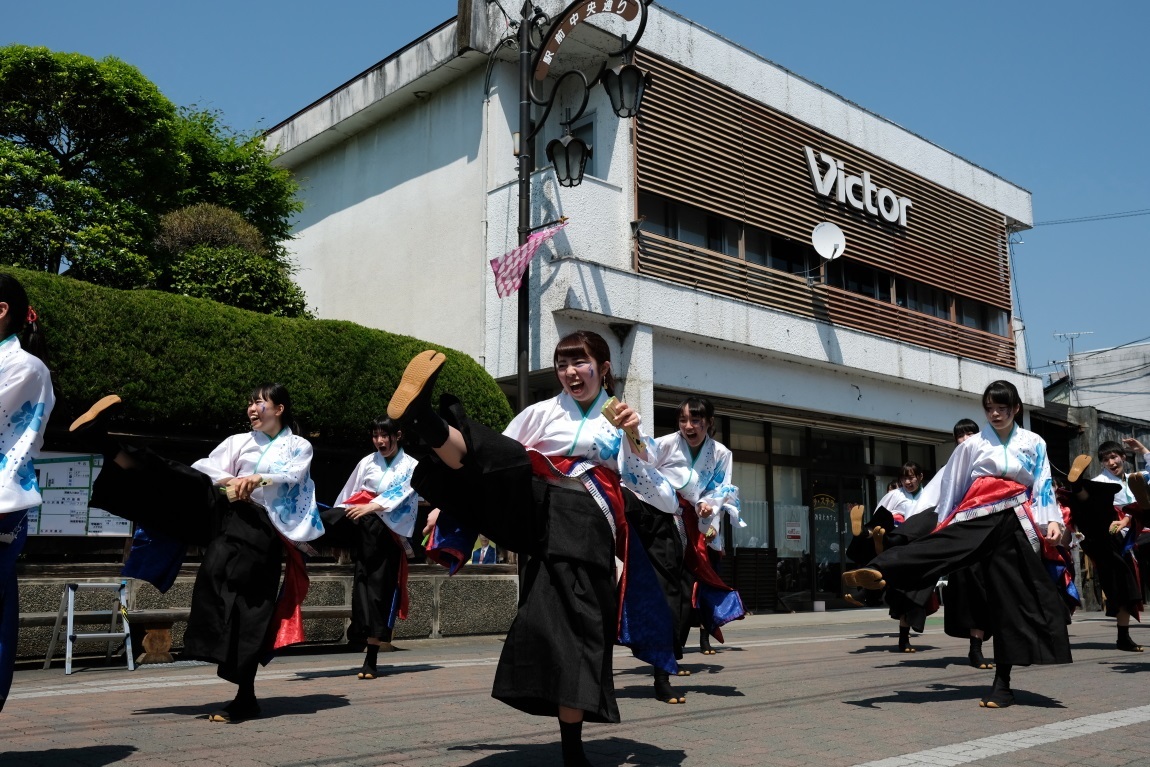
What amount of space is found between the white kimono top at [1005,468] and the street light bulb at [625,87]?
8.04m

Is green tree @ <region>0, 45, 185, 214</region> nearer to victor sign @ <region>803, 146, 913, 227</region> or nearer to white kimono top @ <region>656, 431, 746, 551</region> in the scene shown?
victor sign @ <region>803, 146, 913, 227</region>

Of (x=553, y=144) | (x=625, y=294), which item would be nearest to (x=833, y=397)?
(x=625, y=294)

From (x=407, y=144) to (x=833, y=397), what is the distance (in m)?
8.90

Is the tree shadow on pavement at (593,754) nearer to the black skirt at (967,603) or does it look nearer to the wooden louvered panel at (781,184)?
the black skirt at (967,603)

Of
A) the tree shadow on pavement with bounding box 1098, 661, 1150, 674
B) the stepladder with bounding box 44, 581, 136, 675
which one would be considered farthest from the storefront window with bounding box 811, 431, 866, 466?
the stepladder with bounding box 44, 581, 136, 675

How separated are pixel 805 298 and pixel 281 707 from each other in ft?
47.6

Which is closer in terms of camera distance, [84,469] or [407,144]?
[84,469]

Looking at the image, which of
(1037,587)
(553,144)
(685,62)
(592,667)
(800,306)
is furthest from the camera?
(800,306)

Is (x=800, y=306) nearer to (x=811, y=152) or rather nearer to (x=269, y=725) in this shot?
(x=811, y=152)

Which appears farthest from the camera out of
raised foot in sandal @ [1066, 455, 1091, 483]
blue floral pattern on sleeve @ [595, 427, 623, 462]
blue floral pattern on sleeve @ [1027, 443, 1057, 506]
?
raised foot in sandal @ [1066, 455, 1091, 483]

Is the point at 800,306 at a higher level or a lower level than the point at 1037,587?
higher

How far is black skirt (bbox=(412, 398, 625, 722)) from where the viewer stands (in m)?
4.17

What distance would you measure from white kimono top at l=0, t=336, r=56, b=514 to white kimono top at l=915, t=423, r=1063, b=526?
17.4 feet

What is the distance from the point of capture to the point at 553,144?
13945 mm
